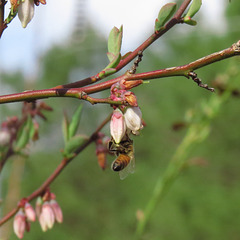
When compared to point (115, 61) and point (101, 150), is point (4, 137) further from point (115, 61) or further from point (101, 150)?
point (115, 61)

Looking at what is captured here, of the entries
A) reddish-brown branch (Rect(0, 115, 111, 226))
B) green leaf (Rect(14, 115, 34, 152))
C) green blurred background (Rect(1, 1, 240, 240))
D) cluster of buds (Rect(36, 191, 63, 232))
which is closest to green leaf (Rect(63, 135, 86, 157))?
reddish-brown branch (Rect(0, 115, 111, 226))

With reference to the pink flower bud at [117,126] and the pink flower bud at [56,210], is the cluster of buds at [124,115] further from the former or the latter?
the pink flower bud at [56,210]

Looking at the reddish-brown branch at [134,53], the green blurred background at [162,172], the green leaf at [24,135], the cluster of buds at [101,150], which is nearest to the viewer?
the reddish-brown branch at [134,53]

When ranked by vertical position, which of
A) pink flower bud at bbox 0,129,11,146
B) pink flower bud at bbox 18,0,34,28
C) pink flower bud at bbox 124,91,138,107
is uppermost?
pink flower bud at bbox 18,0,34,28

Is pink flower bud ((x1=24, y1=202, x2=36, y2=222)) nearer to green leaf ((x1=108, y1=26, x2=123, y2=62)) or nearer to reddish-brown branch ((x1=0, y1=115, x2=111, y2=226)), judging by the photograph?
reddish-brown branch ((x1=0, y1=115, x2=111, y2=226))

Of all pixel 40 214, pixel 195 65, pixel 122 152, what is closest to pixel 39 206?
pixel 40 214

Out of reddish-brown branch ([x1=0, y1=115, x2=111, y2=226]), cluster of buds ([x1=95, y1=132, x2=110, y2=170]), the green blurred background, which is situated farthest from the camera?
the green blurred background

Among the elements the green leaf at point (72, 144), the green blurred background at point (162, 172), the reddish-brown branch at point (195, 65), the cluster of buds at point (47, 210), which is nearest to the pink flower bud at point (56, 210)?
the cluster of buds at point (47, 210)
